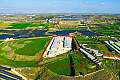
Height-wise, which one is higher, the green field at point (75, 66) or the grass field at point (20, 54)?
the green field at point (75, 66)

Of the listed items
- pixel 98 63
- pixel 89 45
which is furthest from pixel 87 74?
pixel 89 45

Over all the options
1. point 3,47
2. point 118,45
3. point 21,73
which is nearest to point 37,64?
point 21,73

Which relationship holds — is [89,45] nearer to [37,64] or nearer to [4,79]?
[37,64]

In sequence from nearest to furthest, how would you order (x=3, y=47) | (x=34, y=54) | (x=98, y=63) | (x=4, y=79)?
(x=4, y=79)
(x=98, y=63)
(x=34, y=54)
(x=3, y=47)

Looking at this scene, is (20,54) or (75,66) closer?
(75,66)

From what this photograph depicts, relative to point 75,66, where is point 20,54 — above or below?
below

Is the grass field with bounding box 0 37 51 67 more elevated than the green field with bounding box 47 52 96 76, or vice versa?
the green field with bounding box 47 52 96 76

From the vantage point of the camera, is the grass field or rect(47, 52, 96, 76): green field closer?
rect(47, 52, 96, 76): green field

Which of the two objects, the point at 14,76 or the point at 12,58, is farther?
the point at 12,58

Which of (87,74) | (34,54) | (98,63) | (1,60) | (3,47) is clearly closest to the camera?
(87,74)

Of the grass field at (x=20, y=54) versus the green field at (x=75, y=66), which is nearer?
the green field at (x=75, y=66)
